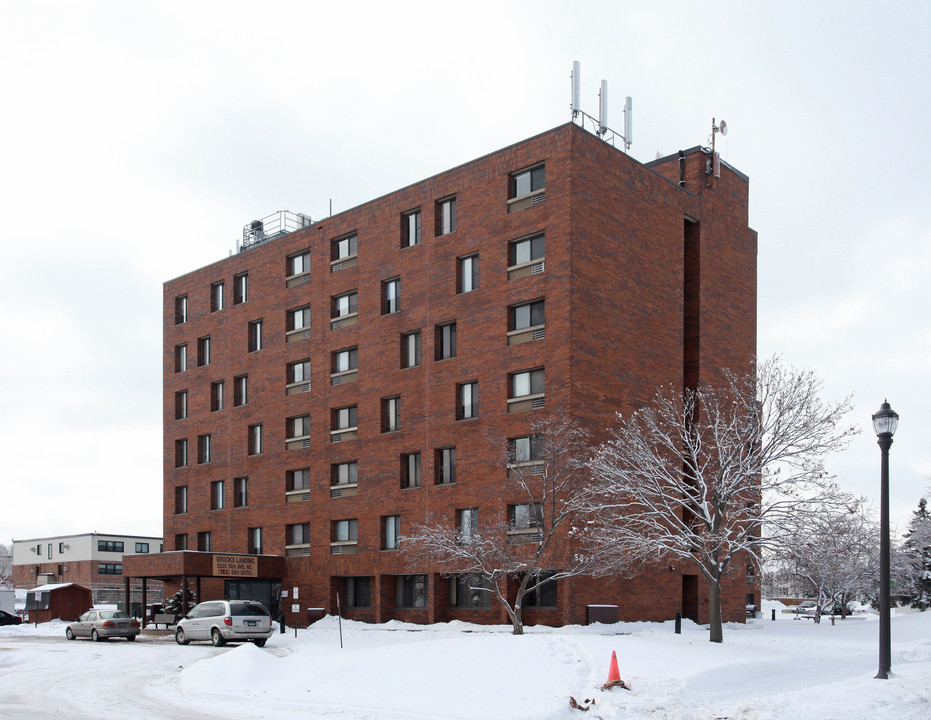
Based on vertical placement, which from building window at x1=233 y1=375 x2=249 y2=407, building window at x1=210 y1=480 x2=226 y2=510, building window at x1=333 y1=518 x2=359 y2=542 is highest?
building window at x1=233 y1=375 x2=249 y2=407

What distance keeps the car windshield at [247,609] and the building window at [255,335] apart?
66.6 ft

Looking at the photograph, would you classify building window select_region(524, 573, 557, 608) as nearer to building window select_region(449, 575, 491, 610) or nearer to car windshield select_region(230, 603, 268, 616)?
building window select_region(449, 575, 491, 610)

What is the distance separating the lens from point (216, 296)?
55.1 meters

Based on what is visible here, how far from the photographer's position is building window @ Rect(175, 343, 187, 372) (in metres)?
56.8

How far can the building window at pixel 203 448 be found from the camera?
54500 millimetres

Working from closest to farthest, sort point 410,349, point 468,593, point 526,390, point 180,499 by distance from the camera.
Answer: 1. point 526,390
2. point 468,593
3. point 410,349
4. point 180,499

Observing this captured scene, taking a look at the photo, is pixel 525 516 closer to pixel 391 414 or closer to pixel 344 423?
pixel 391 414

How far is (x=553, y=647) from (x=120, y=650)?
1702 cm

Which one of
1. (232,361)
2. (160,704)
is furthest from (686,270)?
(160,704)

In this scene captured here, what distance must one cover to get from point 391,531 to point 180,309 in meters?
22.3

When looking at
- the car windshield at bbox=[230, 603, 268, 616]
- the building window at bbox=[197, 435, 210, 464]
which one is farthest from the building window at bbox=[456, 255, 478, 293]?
the building window at bbox=[197, 435, 210, 464]

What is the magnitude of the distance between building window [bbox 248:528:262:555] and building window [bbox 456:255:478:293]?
17.8m

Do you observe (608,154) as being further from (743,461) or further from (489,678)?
(489,678)

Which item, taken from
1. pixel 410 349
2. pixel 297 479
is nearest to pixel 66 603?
pixel 297 479
